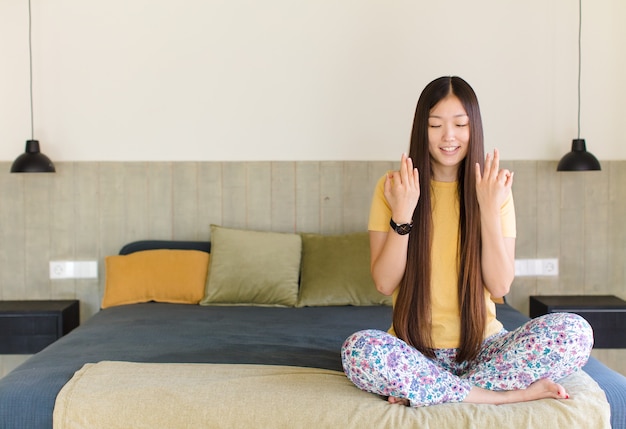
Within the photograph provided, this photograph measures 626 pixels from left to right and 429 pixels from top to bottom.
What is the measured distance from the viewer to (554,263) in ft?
12.2

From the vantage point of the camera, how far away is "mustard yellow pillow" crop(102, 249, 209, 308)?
3.39m

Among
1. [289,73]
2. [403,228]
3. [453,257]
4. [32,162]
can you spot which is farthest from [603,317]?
[32,162]

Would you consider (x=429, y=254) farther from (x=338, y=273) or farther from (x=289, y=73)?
(x=289, y=73)

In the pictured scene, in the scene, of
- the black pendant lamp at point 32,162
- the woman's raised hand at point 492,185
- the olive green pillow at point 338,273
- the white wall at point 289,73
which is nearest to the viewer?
the woman's raised hand at point 492,185

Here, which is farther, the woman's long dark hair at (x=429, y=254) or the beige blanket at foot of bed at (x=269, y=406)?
the woman's long dark hair at (x=429, y=254)

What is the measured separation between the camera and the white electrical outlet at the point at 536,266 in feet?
12.2

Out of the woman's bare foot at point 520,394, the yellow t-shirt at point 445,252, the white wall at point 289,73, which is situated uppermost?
the white wall at point 289,73

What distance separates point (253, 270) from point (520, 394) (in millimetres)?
1693

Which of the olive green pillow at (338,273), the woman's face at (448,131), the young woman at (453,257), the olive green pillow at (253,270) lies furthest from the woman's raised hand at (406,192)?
the olive green pillow at (253,270)

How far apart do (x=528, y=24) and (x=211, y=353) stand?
2.42 m

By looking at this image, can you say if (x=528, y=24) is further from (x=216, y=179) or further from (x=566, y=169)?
(x=216, y=179)

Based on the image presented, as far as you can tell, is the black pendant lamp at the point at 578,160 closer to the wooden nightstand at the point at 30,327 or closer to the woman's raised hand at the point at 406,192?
the woman's raised hand at the point at 406,192

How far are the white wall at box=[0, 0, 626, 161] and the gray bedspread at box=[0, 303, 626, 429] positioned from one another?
3.08 ft

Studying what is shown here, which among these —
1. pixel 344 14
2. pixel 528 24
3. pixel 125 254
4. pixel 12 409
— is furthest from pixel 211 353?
pixel 528 24
